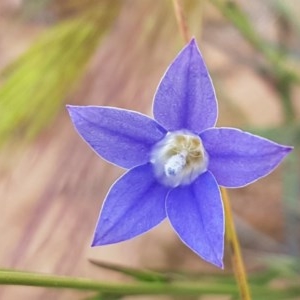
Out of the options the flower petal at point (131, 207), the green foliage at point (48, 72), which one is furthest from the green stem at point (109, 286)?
the green foliage at point (48, 72)

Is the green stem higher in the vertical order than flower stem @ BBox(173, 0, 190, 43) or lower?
lower

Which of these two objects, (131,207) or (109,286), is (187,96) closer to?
(131,207)

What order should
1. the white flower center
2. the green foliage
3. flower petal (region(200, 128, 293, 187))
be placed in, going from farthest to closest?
the green foliage, the white flower center, flower petal (region(200, 128, 293, 187))

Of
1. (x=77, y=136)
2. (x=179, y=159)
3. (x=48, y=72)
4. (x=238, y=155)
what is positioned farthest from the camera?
(x=77, y=136)

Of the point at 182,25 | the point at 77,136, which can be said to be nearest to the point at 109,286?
the point at 182,25

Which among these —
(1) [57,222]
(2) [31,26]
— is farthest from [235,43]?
(1) [57,222]

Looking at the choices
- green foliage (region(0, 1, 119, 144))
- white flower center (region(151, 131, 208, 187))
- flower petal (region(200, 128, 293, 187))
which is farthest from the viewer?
green foliage (region(0, 1, 119, 144))

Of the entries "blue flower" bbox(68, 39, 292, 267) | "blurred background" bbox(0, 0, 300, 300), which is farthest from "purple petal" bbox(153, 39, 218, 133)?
"blurred background" bbox(0, 0, 300, 300)

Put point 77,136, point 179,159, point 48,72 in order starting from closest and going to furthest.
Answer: point 179,159
point 48,72
point 77,136

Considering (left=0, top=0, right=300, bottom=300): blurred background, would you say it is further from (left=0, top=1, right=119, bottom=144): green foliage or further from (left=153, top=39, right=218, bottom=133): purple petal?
(left=153, top=39, right=218, bottom=133): purple petal
